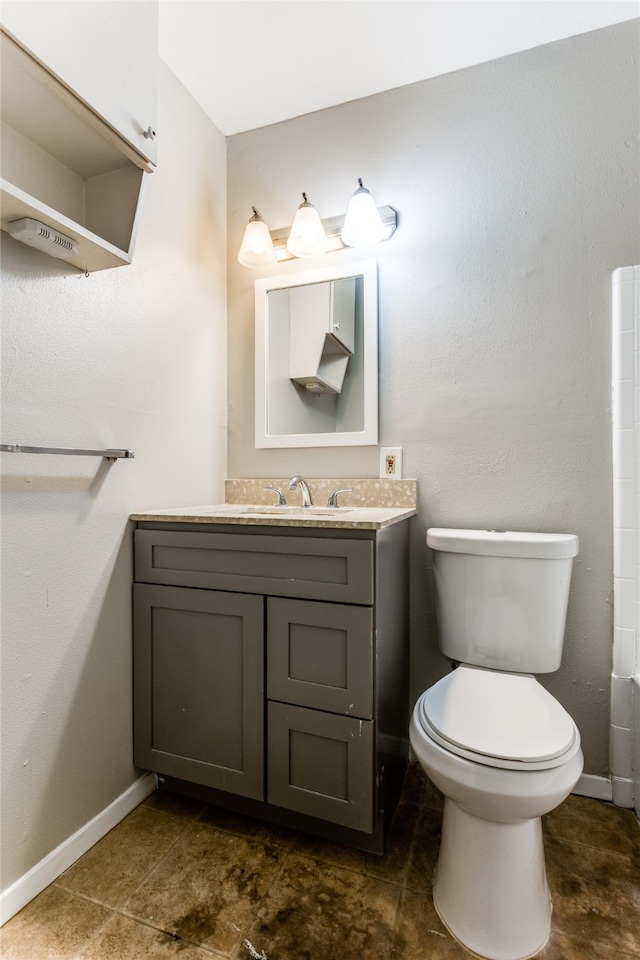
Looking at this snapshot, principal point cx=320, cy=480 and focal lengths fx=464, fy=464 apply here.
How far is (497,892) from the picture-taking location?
98 cm

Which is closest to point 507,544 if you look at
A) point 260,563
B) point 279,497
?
point 260,563

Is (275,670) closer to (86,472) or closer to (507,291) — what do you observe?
(86,472)

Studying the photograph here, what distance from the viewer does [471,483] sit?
1.57 metres

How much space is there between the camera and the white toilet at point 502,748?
91 cm

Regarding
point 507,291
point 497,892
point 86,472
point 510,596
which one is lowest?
point 497,892

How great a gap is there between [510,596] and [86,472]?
1.23 meters

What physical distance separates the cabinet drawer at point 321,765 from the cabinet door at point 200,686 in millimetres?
51

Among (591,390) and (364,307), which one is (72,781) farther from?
(591,390)

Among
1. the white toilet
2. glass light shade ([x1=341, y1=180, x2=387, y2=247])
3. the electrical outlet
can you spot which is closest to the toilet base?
the white toilet

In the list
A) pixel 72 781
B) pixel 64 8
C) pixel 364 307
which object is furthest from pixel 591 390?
pixel 72 781

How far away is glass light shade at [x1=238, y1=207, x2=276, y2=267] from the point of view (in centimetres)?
173

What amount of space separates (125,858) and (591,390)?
6.09 ft

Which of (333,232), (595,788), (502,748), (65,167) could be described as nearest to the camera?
(502,748)

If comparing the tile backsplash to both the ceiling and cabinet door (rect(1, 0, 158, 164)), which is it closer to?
cabinet door (rect(1, 0, 158, 164))
